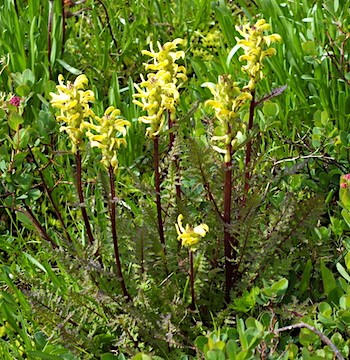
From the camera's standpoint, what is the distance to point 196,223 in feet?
7.45

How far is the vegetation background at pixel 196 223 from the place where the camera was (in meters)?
1.99

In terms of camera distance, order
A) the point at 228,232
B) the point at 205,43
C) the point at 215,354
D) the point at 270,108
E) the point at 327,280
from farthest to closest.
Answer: the point at 205,43
the point at 270,108
the point at 327,280
the point at 228,232
the point at 215,354

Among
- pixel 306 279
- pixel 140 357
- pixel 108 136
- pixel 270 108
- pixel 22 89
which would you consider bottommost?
pixel 306 279

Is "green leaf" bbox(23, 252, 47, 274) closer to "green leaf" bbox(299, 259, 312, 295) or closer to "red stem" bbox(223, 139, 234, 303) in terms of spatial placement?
"red stem" bbox(223, 139, 234, 303)

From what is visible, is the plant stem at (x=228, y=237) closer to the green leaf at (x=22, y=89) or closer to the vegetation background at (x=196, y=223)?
the vegetation background at (x=196, y=223)

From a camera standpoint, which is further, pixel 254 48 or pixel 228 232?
pixel 228 232

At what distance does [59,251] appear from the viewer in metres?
2.06

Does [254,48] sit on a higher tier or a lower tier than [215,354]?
higher

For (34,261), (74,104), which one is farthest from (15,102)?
(74,104)

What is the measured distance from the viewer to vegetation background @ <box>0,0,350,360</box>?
1.99 meters

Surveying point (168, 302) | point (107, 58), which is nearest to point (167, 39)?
point (107, 58)

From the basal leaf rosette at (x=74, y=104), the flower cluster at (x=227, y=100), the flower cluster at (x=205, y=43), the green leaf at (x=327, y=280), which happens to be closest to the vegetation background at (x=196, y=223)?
the green leaf at (x=327, y=280)

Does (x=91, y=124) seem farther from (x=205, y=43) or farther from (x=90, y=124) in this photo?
(x=205, y=43)

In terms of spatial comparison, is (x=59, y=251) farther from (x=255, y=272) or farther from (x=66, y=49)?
(x=66, y=49)
